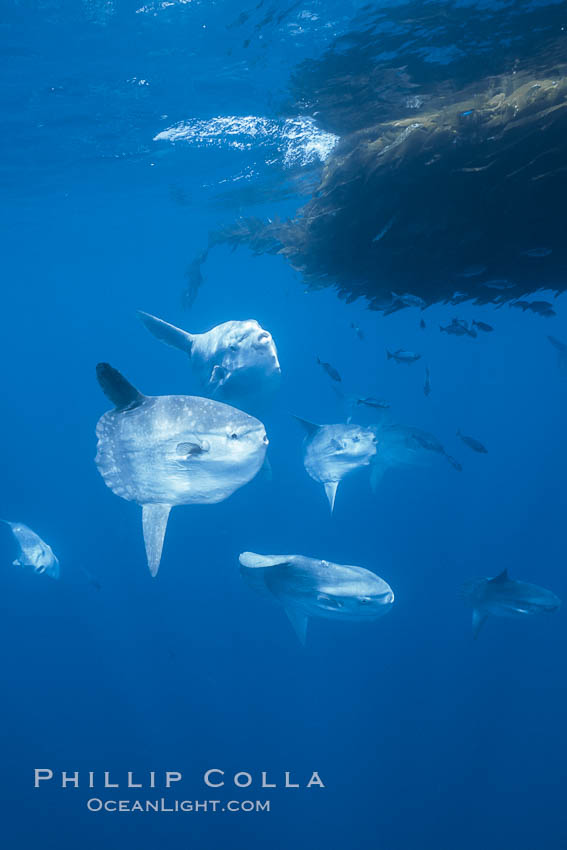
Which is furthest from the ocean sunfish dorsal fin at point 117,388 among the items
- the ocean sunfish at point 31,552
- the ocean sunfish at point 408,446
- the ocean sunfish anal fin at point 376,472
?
the ocean sunfish anal fin at point 376,472

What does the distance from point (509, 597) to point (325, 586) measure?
329 centimetres

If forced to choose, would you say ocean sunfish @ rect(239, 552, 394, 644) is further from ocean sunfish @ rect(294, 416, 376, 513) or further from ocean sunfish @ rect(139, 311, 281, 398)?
ocean sunfish @ rect(294, 416, 376, 513)

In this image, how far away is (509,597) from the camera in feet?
22.8

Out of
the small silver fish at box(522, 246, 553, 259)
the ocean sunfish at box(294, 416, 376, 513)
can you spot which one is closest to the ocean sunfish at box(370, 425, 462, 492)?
the ocean sunfish at box(294, 416, 376, 513)

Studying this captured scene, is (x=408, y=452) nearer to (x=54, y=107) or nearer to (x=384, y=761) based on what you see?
(x=384, y=761)

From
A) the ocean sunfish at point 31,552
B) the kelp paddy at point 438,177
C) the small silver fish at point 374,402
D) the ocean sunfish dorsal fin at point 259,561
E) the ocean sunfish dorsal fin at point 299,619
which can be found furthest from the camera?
the ocean sunfish at point 31,552

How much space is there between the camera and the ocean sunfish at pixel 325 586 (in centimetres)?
555

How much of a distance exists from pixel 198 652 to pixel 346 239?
15613mm

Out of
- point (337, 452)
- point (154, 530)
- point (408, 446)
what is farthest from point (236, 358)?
point (408, 446)

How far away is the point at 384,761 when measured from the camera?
14203 millimetres

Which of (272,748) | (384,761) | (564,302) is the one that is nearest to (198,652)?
(272,748)

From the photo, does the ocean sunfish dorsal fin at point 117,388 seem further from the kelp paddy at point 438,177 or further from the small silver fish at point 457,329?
the small silver fish at point 457,329

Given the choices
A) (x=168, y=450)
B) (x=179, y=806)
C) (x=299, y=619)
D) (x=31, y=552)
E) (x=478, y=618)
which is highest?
(x=168, y=450)

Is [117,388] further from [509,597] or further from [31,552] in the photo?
[31,552]
